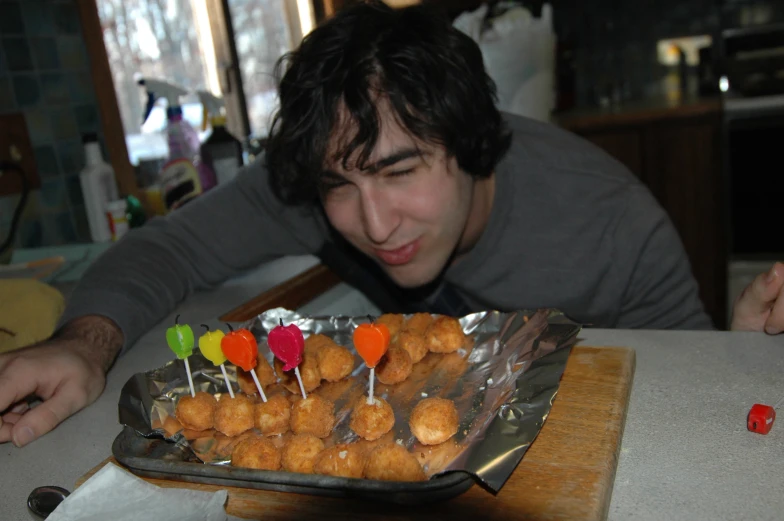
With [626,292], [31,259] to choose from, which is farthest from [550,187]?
[31,259]

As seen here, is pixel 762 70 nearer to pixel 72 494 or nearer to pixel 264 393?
pixel 264 393

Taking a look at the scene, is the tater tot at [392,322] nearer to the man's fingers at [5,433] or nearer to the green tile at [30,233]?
the man's fingers at [5,433]

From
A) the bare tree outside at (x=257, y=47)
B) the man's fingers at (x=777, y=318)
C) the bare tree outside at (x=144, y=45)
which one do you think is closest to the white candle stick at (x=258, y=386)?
the man's fingers at (x=777, y=318)

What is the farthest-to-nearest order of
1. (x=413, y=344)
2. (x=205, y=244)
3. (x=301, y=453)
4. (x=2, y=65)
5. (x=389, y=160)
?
1. (x=2, y=65)
2. (x=205, y=244)
3. (x=389, y=160)
4. (x=413, y=344)
5. (x=301, y=453)

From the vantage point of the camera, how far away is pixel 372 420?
75 centimetres

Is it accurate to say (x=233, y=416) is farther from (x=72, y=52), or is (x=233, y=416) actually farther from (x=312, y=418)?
(x=72, y=52)

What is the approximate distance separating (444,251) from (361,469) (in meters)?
0.55

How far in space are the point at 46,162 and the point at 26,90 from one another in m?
0.18

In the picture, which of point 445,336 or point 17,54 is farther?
point 17,54

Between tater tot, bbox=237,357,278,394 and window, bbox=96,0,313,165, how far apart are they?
1352 mm

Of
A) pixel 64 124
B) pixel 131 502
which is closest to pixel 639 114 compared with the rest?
pixel 64 124

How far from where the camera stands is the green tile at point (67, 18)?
5.88 ft

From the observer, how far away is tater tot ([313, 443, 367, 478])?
67cm

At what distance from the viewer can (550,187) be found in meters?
1.25
